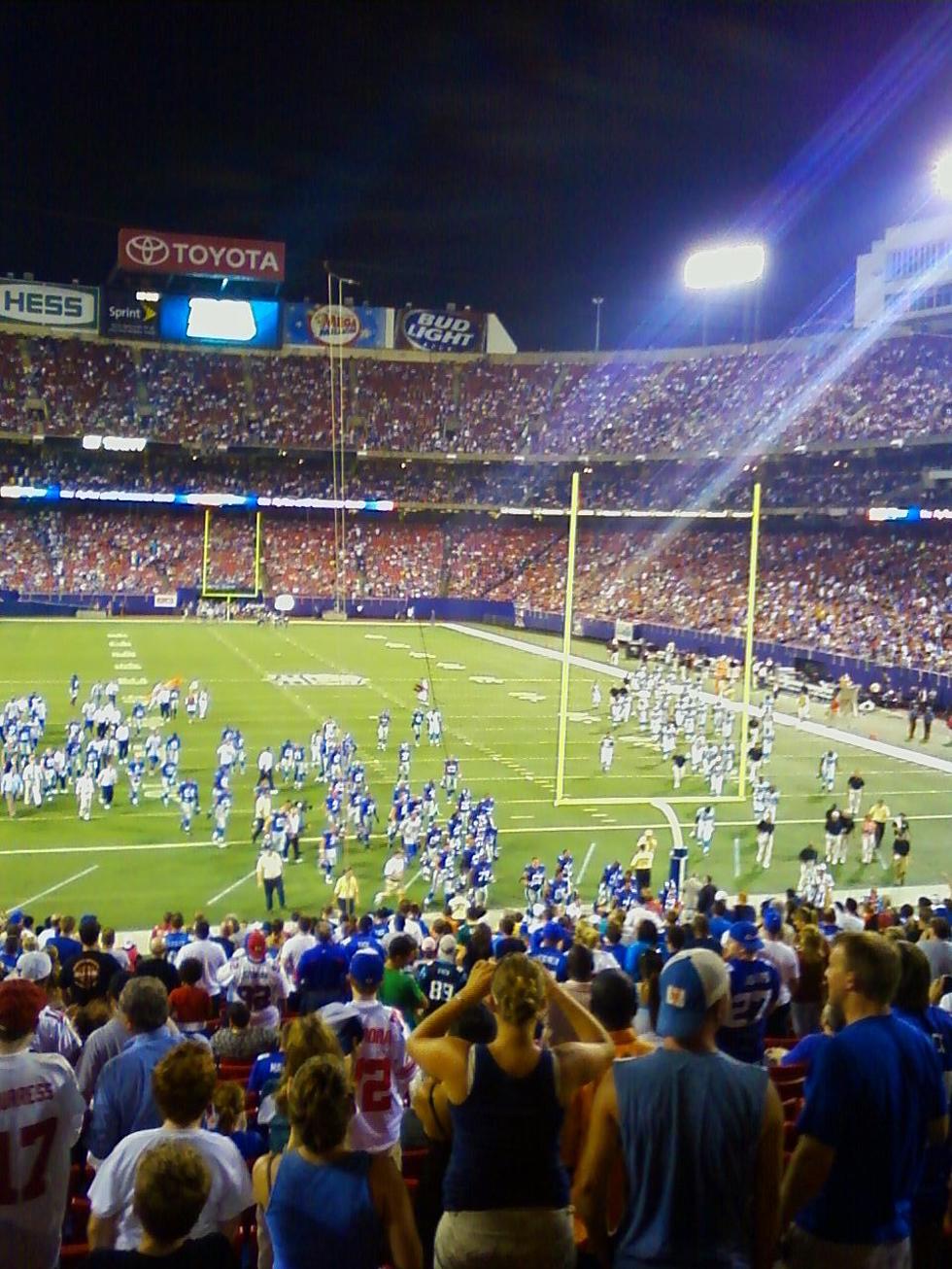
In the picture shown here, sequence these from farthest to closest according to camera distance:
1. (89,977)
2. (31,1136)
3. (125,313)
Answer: (125,313) → (89,977) → (31,1136)

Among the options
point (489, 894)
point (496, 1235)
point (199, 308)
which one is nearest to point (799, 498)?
point (199, 308)

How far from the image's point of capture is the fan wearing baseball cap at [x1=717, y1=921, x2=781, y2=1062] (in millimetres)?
4531

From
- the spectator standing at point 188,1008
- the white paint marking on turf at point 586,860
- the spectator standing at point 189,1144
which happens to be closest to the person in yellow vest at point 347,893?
the white paint marking on turf at point 586,860

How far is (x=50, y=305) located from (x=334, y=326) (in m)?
12.5

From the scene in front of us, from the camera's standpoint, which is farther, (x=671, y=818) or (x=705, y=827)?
(x=671, y=818)

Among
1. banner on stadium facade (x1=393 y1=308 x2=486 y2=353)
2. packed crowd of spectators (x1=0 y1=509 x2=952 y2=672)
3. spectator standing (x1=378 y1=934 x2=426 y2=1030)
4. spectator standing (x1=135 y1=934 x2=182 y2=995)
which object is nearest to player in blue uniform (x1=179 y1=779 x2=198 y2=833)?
spectator standing (x1=135 y1=934 x2=182 y2=995)

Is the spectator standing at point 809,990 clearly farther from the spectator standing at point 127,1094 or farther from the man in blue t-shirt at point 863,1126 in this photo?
the spectator standing at point 127,1094

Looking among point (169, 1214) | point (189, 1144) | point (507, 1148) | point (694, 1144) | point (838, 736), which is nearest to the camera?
point (169, 1214)

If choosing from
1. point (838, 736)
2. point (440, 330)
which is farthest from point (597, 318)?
point (838, 736)

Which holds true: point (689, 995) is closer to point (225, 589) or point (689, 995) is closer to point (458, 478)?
point (225, 589)

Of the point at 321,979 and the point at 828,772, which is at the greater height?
the point at 321,979

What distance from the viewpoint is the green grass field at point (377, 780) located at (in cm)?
1405

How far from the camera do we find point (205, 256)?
52.4 m

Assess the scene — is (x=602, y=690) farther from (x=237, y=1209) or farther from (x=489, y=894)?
(x=237, y=1209)
